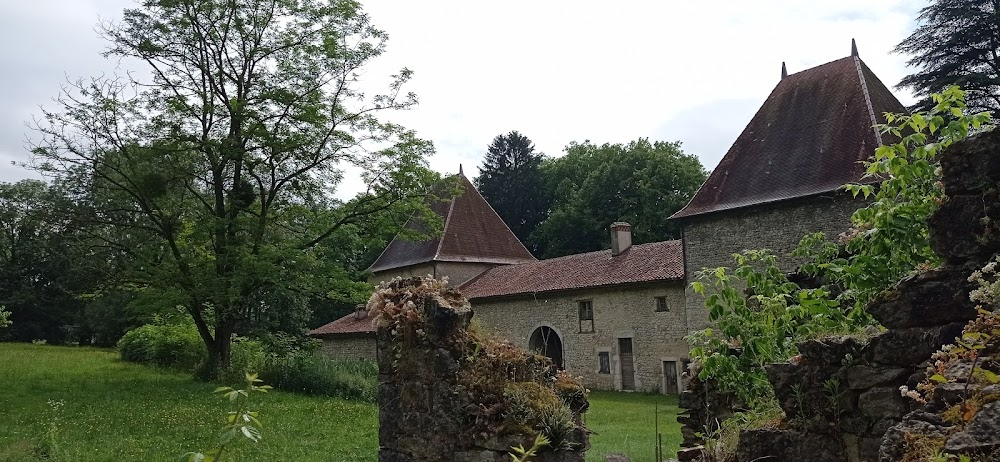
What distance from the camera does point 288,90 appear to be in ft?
65.7

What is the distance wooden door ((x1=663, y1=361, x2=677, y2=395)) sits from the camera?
23547 millimetres

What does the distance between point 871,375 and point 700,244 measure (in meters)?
18.7

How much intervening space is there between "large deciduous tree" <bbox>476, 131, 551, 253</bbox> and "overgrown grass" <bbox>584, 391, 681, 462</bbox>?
98.6 ft

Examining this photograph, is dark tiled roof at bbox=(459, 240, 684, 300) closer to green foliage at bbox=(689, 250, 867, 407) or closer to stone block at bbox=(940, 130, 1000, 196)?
green foliage at bbox=(689, 250, 867, 407)

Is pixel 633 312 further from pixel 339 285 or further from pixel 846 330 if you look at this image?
pixel 846 330

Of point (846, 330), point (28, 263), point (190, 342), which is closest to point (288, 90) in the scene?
point (190, 342)

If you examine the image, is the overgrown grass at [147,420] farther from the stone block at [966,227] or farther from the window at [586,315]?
the window at [586,315]

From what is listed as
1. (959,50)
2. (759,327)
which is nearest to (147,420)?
(759,327)

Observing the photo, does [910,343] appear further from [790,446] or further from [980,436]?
[980,436]

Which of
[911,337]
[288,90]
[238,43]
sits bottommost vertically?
[911,337]

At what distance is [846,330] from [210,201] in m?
19.5

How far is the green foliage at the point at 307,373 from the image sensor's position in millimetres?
19609

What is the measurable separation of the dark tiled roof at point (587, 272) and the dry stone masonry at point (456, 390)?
1704 cm

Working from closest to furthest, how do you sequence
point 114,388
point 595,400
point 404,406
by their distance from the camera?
point 404,406
point 114,388
point 595,400
